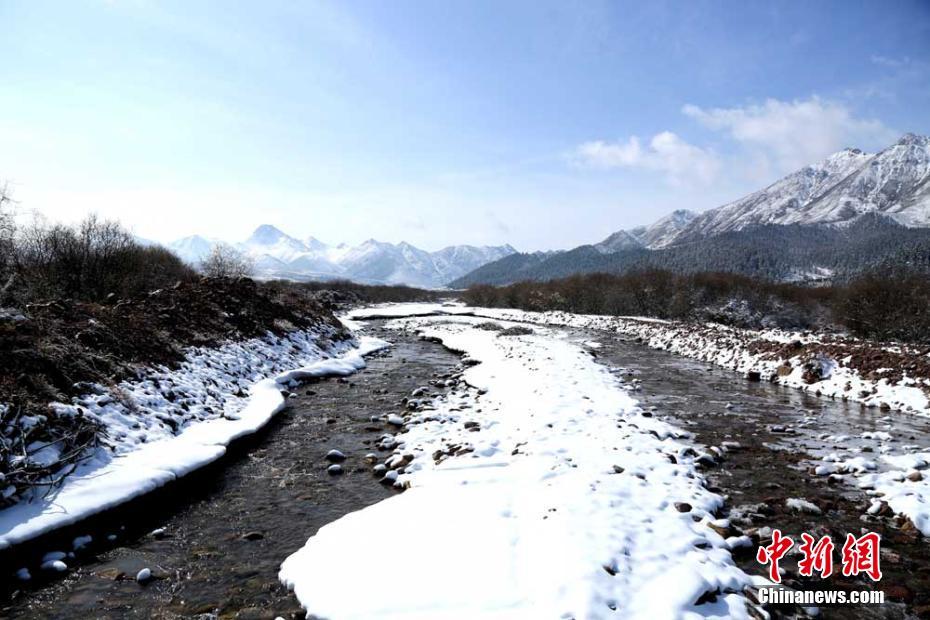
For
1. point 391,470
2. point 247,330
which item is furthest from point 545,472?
point 247,330

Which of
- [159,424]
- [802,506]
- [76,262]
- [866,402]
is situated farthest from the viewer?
[76,262]

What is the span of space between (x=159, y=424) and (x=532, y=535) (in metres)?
10.0

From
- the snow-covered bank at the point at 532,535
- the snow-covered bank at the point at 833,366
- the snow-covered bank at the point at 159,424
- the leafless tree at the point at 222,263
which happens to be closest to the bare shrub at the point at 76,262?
the snow-covered bank at the point at 159,424

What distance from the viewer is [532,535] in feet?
22.8

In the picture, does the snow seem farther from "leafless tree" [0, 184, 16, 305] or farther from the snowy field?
"leafless tree" [0, 184, 16, 305]

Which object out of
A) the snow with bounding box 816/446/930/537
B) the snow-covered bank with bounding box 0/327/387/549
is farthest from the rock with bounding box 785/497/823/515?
the snow-covered bank with bounding box 0/327/387/549

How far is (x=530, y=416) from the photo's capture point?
13.6 meters

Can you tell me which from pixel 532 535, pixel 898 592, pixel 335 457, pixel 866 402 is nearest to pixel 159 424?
pixel 335 457

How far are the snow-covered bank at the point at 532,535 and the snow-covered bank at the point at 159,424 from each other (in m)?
4.27

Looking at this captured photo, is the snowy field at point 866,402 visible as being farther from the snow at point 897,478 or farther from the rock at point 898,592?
the rock at point 898,592

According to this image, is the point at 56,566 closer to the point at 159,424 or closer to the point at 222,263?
the point at 159,424

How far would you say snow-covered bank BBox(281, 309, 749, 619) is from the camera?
5.57m

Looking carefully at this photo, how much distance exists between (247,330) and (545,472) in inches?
721

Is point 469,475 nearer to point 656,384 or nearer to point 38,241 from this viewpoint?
point 656,384
